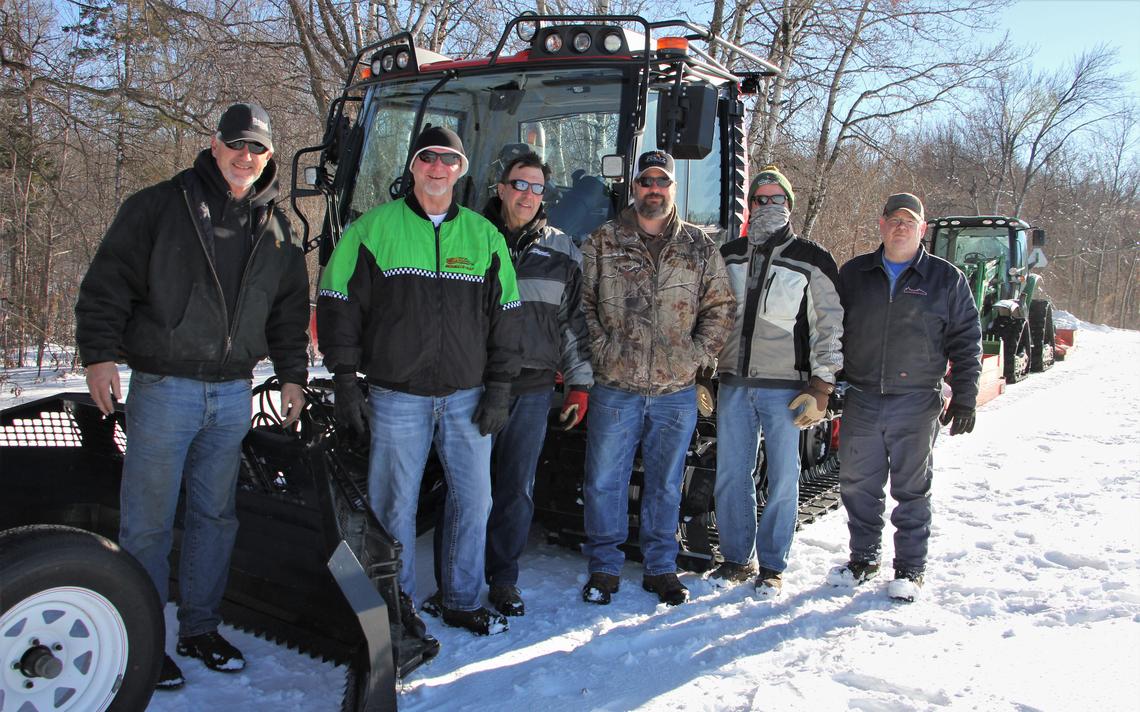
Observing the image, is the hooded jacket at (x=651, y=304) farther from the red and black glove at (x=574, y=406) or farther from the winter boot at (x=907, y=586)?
the winter boot at (x=907, y=586)

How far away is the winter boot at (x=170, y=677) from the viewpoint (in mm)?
2914

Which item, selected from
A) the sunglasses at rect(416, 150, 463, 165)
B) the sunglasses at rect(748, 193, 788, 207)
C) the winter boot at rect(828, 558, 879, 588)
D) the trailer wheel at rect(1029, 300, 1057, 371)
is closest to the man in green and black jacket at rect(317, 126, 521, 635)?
the sunglasses at rect(416, 150, 463, 165)

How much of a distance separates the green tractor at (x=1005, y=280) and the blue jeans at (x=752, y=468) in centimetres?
966

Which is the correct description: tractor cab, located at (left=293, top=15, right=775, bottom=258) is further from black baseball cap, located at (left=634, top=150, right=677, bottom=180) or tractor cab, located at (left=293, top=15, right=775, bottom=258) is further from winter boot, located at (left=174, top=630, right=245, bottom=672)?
winter boot, located at (left=174, top=630, right=245, bottom=672)

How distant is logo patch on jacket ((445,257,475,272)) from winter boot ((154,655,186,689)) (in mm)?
1726

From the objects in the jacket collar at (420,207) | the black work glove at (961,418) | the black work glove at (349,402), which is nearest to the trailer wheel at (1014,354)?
the black work glove at (961,418)

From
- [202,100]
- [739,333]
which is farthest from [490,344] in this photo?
[202,100]

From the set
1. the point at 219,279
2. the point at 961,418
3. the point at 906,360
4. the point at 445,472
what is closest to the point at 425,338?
the point at 445,472

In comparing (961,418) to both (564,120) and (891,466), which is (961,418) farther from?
(564,120)

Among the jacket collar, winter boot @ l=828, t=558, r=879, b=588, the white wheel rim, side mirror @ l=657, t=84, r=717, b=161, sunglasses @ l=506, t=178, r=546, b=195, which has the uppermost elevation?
side mirror @ l=657, t=84, r=717, b=161

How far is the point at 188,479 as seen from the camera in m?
3.18

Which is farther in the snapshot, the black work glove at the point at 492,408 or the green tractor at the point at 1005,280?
the green tractor at the point at 1005,280

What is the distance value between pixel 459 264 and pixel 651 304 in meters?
0.99

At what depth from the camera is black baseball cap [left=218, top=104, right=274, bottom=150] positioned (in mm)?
2945
